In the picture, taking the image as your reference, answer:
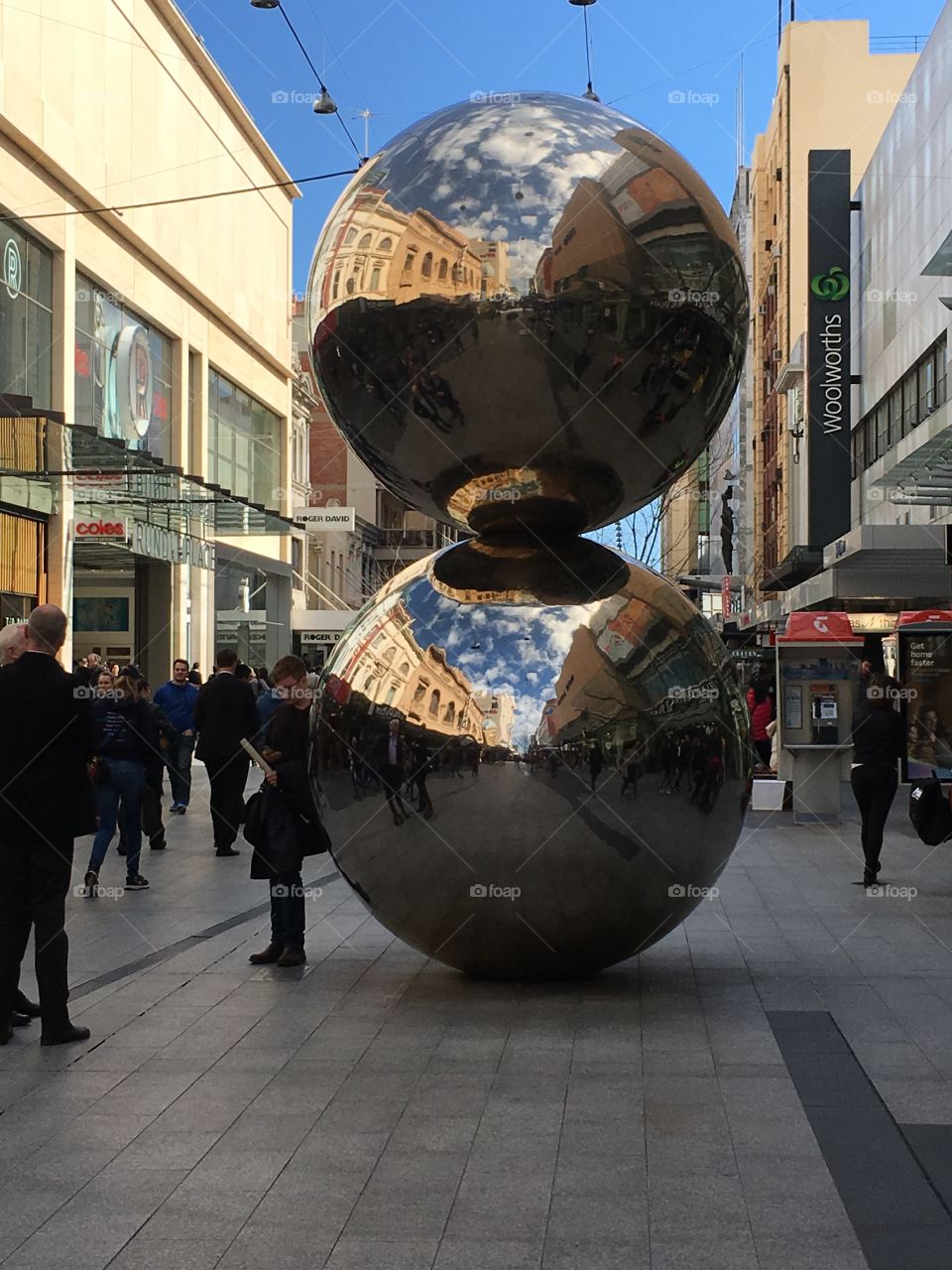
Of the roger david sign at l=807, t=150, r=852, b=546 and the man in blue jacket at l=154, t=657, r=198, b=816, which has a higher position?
the roger david sign at l=807, t=150, r=852, b=546

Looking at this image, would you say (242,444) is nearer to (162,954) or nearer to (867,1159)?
(162,954)

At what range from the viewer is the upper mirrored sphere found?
725 cm

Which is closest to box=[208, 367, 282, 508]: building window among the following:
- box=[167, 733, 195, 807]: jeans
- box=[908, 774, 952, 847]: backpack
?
box=[167, 733, 195, 807]: jeans

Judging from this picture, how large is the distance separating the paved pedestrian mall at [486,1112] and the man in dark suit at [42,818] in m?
0.33

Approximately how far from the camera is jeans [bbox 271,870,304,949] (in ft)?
29.2

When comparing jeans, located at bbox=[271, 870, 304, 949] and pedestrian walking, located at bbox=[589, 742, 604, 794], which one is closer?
pedestrian walking, located at bbox=[589, 742, 604, 794]

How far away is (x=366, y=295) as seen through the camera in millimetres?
7477

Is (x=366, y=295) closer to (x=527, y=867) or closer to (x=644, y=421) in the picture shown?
(x=644, y=421)

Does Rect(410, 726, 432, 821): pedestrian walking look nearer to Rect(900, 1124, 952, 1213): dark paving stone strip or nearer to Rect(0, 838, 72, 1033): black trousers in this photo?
Rect(0, 838, 72, 1033): black trousers

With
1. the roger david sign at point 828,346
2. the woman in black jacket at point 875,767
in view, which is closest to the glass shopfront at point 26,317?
the woman in black jacket at point 875,767

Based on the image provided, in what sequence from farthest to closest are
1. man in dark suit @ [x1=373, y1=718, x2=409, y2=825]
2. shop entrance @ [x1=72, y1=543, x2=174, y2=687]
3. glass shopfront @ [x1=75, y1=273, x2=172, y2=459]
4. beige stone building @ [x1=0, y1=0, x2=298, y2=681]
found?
shop entrance @ [x1=72, y1=543, x2=174, y2=687] → glass shopfront @ [x1=75, y1=273, x2=172, y2=459] → beige stone building @ [x1=0, y1=0, x2=298, y2=681] → man in dark suit @ [x1=373, y1=718, x2=409, y2=825]

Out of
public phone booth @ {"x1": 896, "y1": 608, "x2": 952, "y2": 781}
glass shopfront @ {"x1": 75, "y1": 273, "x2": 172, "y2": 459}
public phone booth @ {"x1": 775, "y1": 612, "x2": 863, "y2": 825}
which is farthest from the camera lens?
glass shopfront @ {"x1": 75, "y1": 273, "x2": 172, "y2": 459}

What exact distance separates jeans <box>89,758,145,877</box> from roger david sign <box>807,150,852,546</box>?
3144cm

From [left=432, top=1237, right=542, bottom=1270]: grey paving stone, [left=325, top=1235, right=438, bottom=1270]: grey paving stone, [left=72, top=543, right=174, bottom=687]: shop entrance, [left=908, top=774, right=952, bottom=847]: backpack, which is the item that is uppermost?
[left=72, top=543, right=174, bottom=687]: shop entrance
